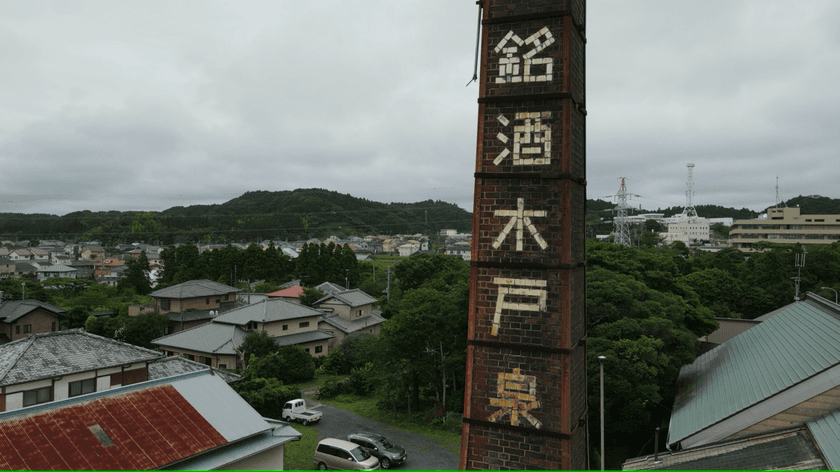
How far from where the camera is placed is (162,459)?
10344mm

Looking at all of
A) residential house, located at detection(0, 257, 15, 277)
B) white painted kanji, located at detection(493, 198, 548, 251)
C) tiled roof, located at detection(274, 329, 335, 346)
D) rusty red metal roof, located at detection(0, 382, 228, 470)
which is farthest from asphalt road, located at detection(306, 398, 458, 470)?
residential house, located at detection(0, 257, 15, 277)

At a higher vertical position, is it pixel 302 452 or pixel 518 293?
pixel 518 293

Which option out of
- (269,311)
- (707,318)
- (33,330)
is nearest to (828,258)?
(707,318)

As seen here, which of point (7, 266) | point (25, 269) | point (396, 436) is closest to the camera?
point (396, 436)

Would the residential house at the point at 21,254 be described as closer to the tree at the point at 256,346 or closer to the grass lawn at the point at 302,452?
the tree at the point at 256,346

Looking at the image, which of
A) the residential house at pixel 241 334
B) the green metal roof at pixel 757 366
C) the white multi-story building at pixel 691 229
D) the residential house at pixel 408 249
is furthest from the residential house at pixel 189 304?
the white multi-story building at pixel 691 229

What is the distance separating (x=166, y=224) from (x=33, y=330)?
61054 mm

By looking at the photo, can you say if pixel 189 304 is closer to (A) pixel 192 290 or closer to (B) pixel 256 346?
(A) pixel 192 290

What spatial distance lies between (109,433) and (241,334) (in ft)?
62.3

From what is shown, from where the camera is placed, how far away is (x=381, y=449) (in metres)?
16.5

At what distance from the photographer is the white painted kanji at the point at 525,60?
5.45 meters

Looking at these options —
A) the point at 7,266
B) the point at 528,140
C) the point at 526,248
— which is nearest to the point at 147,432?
the point at 526,248

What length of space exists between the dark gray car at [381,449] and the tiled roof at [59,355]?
25.0 feet

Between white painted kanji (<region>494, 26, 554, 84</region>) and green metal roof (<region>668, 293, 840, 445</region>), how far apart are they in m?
9.13
